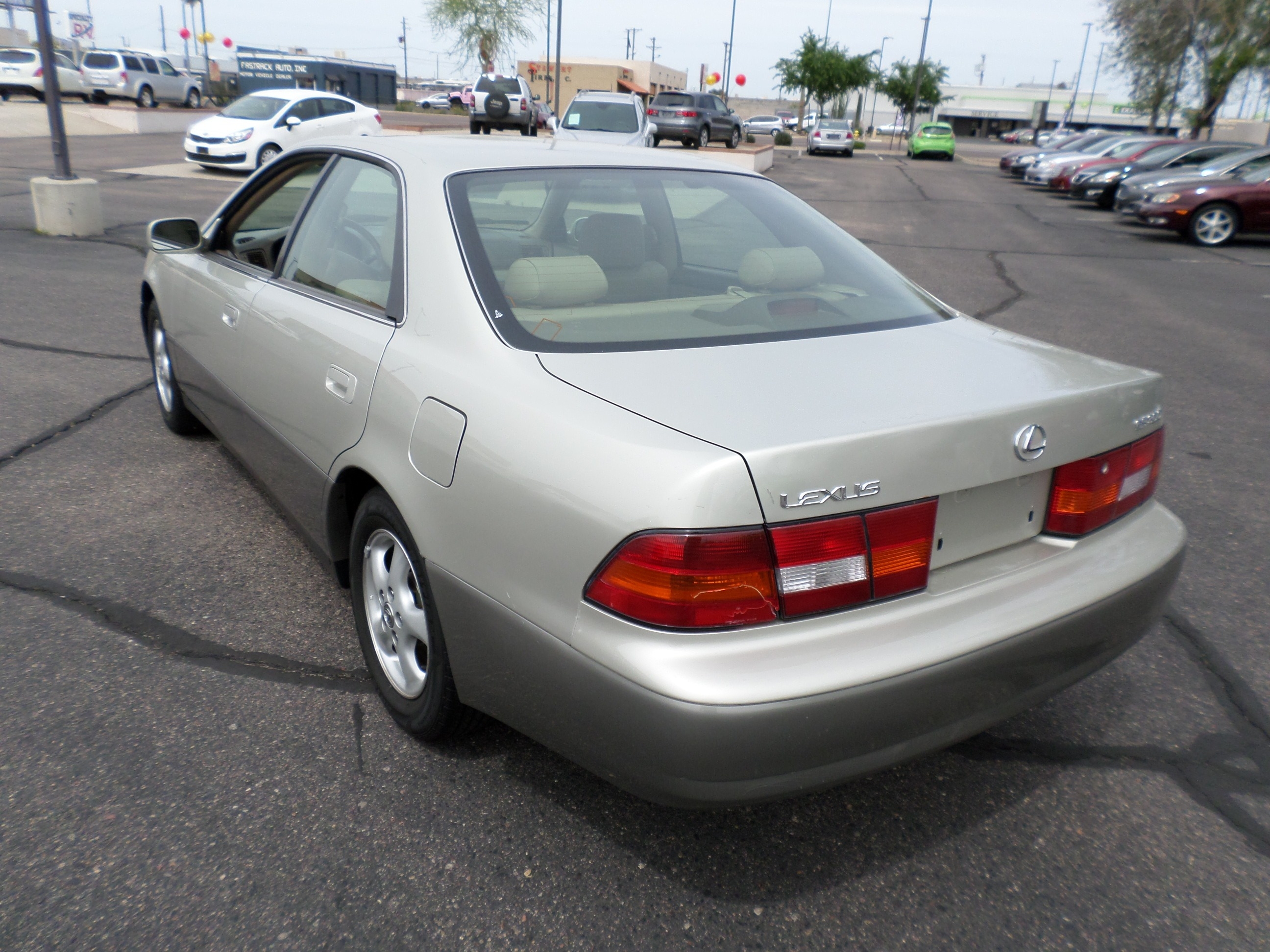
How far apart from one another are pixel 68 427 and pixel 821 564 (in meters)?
4.60

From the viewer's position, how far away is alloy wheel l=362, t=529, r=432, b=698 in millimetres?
2443

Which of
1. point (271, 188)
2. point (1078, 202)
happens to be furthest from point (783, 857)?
point (1078, 202)

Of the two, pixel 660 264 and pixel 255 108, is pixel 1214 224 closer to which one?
pixel 660 264

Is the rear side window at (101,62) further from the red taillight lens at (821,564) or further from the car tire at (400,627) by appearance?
the red taillight lens at (821,564)

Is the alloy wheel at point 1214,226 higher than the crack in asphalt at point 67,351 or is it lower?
higher

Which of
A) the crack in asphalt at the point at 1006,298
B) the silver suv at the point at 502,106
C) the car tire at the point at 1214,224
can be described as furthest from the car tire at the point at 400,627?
the silver suv at the point at 502,106

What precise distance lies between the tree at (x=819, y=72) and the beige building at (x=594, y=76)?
9791 mm

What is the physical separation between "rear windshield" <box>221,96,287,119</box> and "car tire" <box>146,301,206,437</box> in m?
15.6

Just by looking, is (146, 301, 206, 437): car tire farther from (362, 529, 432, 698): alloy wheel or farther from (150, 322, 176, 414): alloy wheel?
(362, 529, 432, 698): alloy wheel

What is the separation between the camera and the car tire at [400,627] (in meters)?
2.32

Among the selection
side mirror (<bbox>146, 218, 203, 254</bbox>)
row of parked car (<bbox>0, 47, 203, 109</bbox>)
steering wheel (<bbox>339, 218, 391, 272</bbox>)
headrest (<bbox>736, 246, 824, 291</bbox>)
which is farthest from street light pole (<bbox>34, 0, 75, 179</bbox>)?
row of parked car (<bbox>0, 47, 203, 109</bbox>)

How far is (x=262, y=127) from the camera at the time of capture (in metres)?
18.2

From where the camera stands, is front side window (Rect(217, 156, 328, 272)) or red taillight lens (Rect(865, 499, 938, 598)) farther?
front side window (Rect(217, 156, 328, 272))

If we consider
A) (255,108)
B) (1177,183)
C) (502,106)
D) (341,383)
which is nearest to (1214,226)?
(1177,183)
